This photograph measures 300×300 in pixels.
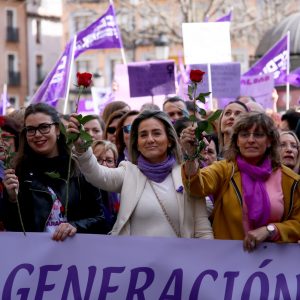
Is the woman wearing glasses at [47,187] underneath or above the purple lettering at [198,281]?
A: above

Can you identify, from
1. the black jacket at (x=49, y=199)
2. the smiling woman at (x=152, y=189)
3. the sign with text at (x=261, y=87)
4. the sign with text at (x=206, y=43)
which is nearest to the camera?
the smiling woman at (x=152, y=189)

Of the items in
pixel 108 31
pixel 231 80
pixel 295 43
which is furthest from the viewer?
pixel 295 43

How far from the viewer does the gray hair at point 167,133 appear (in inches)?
241

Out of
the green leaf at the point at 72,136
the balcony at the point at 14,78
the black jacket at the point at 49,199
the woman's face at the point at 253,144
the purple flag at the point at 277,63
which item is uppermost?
the balcony at the point at 14,78

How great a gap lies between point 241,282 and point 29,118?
1595mm

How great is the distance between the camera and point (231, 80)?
38.4ft

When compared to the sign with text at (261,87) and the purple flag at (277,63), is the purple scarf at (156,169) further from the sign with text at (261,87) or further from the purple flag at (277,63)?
the purple flag at (277,63)

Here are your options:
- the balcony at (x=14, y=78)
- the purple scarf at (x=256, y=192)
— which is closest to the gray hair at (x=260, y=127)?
the purple scarf at (x=256, y=192)

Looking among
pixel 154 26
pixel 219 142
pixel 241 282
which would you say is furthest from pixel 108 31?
pixel 154 26

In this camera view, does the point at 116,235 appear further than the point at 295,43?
No

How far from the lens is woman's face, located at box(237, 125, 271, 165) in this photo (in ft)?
19.8

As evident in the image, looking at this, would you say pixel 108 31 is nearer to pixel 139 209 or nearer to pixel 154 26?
pixel 139 209

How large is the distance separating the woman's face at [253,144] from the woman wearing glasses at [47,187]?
0.93 meters

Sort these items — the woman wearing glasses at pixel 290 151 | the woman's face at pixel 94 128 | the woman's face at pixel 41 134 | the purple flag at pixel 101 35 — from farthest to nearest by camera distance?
the purple flag at pixel 101 35, the woman's face at pixel 94 128, the woman wearing glasses at pixel 290 151, the woman's face at pixel 41 134
